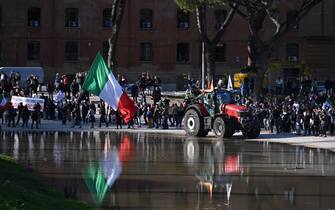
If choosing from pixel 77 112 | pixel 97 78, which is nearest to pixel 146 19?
pixel 77 112

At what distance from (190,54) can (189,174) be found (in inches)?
2061

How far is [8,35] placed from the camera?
3029 inches

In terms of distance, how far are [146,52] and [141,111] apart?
2772 centimetres

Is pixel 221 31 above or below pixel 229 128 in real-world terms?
above

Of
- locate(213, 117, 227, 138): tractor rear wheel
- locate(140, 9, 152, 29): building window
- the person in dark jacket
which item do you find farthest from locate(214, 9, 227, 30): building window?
locate(213, 117, 227, 138): tractor rear wheel

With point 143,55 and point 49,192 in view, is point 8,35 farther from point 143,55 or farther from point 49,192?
point 49,192

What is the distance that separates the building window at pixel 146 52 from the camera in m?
79.6

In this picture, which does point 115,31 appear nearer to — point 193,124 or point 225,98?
point 225,98

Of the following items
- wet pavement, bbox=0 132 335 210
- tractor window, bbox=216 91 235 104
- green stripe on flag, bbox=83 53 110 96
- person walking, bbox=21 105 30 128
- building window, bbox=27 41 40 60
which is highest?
building window, bbox=27 41 40 60

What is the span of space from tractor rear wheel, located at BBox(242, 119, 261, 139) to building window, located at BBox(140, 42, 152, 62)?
35.8 m

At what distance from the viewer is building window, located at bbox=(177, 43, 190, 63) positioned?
79750mm

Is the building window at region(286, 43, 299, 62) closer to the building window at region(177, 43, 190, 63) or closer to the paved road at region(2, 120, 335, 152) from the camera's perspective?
the building window at region(177, 43, 190, 63)

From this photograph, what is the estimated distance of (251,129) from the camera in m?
44.6

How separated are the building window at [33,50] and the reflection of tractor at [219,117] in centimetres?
3490
